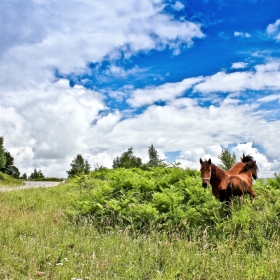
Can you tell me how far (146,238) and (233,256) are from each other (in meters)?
2.19

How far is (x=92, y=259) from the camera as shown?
616 centimetres

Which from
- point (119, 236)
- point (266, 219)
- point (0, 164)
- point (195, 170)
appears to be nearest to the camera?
point (119, 236)

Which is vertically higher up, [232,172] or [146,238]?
[232,172]

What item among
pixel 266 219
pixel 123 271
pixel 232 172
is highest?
pixel 232 172

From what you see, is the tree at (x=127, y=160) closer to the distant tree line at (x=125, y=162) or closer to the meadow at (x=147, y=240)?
the distant tree line at (x=125, y=162)

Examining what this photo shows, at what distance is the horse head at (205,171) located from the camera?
7.76 metres

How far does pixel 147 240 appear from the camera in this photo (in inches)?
282

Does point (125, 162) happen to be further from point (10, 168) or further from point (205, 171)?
point (10, 168)

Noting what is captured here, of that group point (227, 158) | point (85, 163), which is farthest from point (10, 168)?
point (227, 158)

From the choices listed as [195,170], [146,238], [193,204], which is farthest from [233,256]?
[195,170]

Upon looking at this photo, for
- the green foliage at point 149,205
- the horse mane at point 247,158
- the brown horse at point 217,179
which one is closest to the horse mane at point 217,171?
the brown horse at point 217,179

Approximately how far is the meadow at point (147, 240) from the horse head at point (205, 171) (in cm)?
107

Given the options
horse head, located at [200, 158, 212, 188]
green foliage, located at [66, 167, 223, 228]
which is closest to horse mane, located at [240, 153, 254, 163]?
green foliage, located at [66, 167, 223, 228]

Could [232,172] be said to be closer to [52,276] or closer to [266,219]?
[266,219]
